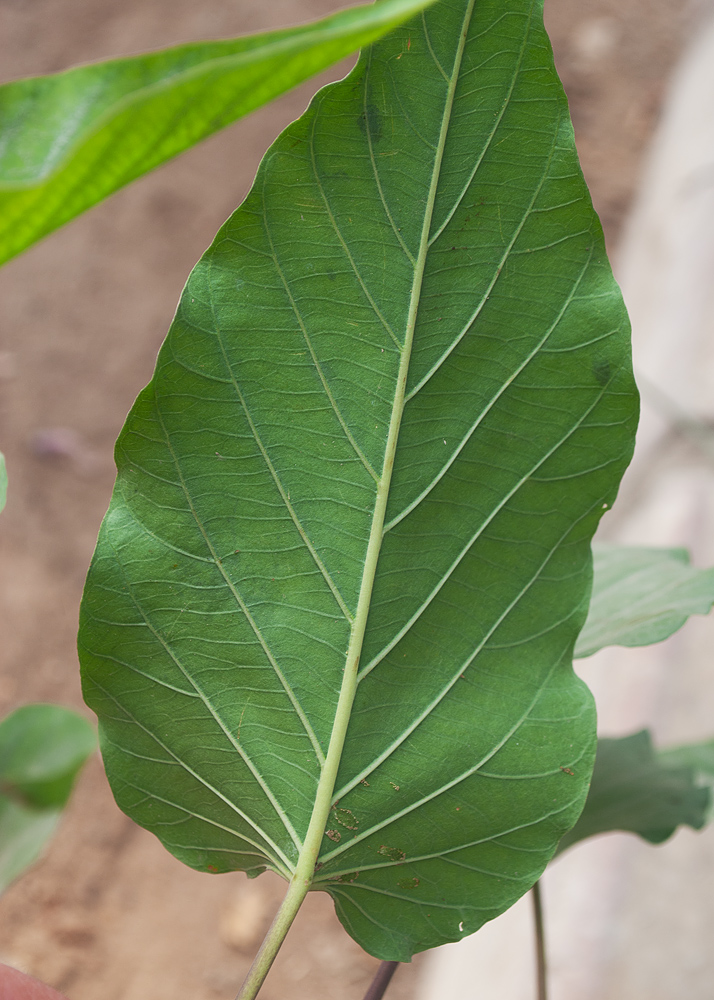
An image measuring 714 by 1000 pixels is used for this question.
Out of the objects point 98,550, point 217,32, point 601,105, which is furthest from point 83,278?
point 98,550

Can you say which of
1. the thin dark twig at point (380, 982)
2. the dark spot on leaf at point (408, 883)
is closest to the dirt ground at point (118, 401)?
the thin dark twig at point (380, 982)

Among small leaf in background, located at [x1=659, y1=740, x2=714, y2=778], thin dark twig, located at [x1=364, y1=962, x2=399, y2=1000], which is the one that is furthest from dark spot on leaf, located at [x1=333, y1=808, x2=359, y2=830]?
small leaf in background, located at [x1=659, y1=740, x2=714, y2=778]

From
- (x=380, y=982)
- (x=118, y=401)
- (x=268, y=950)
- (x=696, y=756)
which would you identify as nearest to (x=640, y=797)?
(x=696, y=756)

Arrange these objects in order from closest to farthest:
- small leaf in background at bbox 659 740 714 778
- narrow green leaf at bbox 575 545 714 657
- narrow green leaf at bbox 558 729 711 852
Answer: narrow green leaf at bbox 575 545 714 657, narrow green leaf at bbox 558 729 711 852, small leaf in background at bbox 659 740 714 778

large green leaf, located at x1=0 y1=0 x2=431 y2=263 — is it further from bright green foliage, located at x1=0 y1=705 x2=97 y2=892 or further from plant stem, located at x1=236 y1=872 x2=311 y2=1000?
bright green foliage, located at x1=0 y1=705 x2=97 y2=892

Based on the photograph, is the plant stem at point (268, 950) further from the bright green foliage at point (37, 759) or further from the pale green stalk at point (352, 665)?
the bright green foliage at point (37, 759)

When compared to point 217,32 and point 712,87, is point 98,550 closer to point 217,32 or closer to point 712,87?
point 712,87
